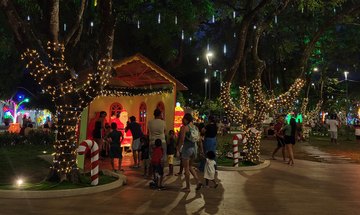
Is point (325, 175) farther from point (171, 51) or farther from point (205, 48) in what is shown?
point (205, 48)

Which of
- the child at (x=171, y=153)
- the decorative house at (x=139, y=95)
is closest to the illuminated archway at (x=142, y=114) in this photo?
the decorative house at (x=139, y=95)

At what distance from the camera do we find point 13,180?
33.3 feet

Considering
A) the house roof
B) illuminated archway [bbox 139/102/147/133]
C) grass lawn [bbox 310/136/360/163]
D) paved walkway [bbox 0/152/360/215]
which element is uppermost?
the house roof

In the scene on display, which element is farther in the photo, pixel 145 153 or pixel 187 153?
pixel 145 153

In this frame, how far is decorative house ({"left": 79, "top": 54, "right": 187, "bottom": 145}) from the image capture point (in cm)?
1680

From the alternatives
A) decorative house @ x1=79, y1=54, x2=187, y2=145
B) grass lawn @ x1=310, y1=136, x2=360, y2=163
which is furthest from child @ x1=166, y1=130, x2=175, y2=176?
grass lawn @ x1=310, y1=136, x2=360, y2=163

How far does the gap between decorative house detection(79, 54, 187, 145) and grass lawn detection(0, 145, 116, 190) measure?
9.15 ft

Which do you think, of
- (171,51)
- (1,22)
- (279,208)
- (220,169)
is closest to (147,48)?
(171,51)

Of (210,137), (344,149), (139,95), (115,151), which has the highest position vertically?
(139,95)

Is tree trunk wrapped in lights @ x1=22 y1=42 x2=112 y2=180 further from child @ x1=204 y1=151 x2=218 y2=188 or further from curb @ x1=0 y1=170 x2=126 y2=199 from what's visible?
child @ x1=204 y1=151 x2=218 y2=188

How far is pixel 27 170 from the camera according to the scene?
1201cm

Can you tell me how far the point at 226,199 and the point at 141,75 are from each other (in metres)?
10.5

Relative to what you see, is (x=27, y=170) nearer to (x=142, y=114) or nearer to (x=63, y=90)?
(x=63, y=90)

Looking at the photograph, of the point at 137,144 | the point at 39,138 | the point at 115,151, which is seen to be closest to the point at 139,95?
the point at 137,144
